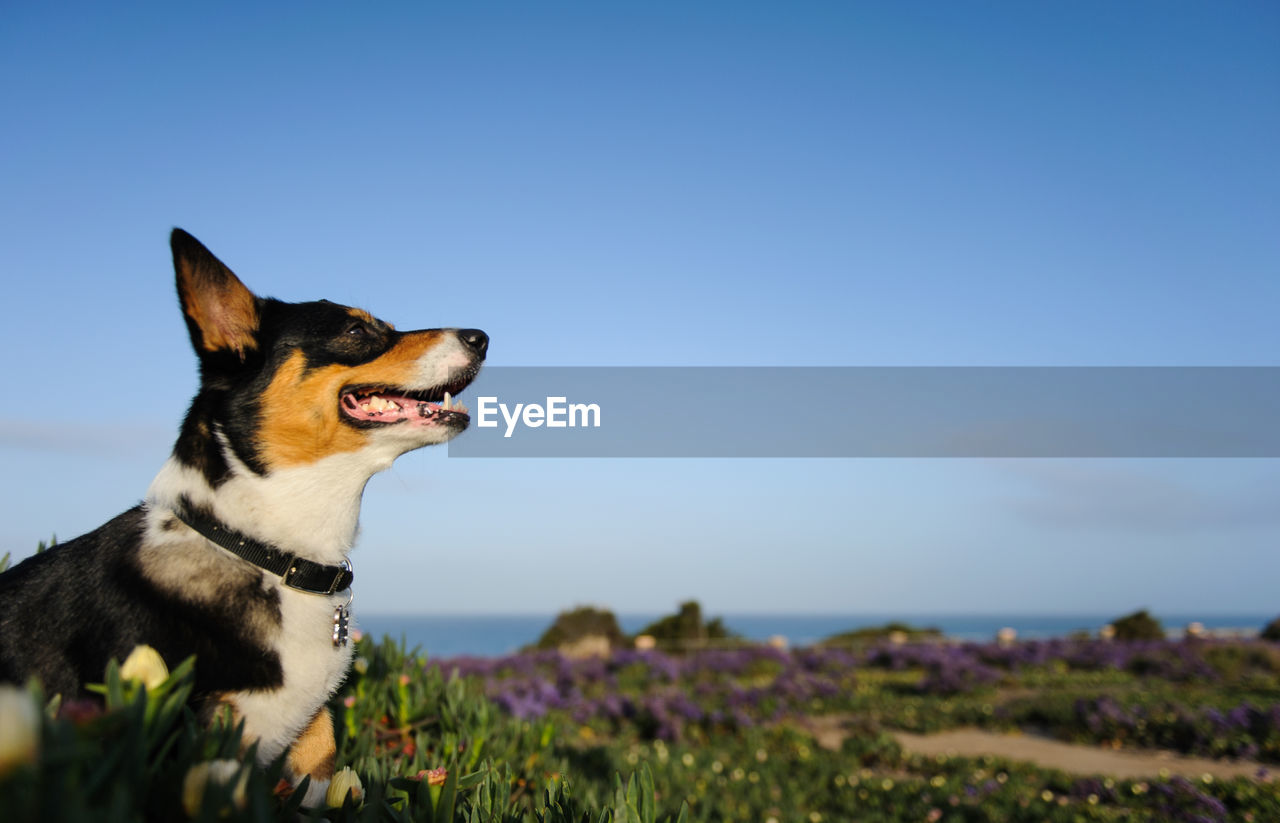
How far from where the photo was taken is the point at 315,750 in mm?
3061

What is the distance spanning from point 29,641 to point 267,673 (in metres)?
0.80

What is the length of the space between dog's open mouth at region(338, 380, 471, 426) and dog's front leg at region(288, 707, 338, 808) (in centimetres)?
118

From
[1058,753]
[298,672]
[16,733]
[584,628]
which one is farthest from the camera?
[584,628]

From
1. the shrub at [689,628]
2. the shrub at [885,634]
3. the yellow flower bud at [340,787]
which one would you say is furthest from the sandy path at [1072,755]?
the shrub at [885,634]

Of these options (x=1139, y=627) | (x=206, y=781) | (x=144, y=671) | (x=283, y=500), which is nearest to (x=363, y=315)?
(x=283, y=500)

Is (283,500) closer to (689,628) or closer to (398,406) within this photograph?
(398,406)

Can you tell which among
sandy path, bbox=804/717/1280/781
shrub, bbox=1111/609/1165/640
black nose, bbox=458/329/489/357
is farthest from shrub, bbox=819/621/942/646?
black nose, bbox=458/329/489/357

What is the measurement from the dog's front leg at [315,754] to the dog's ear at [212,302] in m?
1.49

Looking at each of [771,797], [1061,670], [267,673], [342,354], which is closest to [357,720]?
[267,673]

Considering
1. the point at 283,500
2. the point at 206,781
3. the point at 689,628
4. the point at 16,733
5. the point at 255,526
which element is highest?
the point at 283,500

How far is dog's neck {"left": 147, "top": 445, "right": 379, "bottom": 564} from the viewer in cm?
307

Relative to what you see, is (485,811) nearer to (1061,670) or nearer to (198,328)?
(198,328)

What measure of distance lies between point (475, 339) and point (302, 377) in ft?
2.48

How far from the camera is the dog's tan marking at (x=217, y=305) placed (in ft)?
10.4
